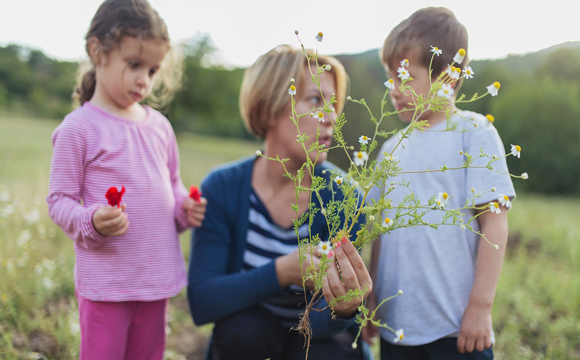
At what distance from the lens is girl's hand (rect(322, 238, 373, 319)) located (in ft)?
4.24

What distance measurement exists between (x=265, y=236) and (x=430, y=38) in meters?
1.17

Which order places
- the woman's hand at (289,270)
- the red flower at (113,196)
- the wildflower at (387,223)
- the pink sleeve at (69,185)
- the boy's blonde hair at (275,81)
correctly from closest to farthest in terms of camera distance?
the wildflower at (387,223), the red flower at (113,196), the pink sleeve at (69,185), the woman's hand at (289,270), the boy's blonde hair at (275,81)

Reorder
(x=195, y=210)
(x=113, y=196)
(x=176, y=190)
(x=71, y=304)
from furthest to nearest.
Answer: (x=71, y=304), (x=176, y=190), (x=195, y=210), (x=113, y=196)

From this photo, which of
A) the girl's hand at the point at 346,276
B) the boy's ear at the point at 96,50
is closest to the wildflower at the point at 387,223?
the girl's hand at the point at 346,276

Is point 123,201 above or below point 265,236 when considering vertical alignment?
above

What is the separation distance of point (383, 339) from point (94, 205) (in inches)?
55.2

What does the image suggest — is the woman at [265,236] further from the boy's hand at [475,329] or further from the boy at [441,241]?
the boy's hand at [475,329]

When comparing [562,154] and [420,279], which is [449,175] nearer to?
[420,279]

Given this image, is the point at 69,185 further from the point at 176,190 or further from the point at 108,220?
the point at 176,190

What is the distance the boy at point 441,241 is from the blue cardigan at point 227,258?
328 mm

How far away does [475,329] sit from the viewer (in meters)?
1.62

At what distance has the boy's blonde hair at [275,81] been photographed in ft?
6.84

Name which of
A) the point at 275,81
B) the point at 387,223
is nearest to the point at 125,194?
the point at 275,81

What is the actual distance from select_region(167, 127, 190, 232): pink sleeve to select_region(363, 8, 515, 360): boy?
949mm
